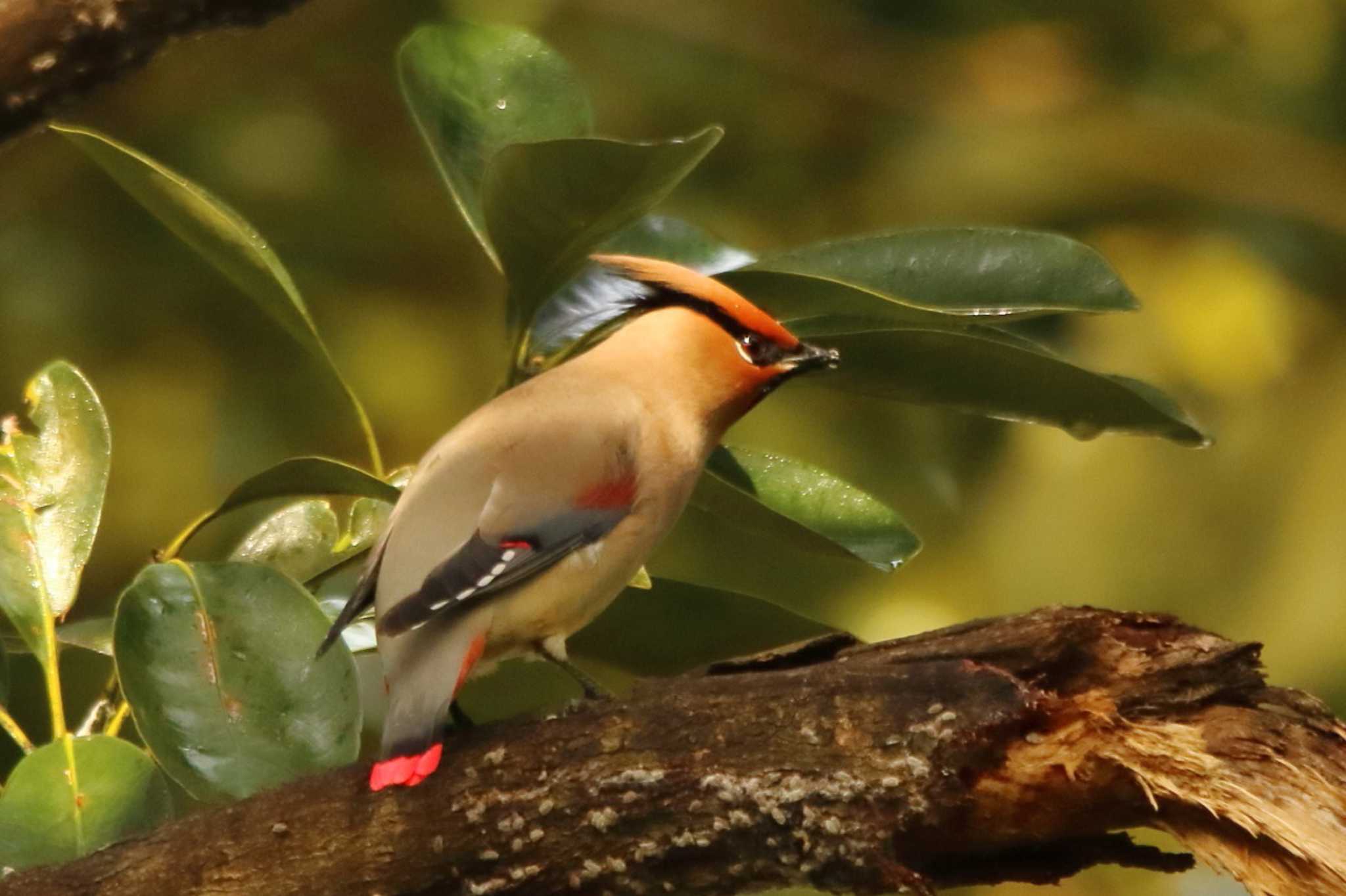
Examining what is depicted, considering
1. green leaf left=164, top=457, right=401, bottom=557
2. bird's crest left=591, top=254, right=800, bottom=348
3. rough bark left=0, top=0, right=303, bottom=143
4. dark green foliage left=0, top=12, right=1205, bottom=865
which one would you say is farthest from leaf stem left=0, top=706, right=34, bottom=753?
bird's crest left=591, top=254, right=800, bottom=348

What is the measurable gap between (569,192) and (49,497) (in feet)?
2.24

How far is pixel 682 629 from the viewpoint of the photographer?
7.39 feet

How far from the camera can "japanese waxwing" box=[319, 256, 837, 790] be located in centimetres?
195

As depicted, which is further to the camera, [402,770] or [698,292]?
[698,292]

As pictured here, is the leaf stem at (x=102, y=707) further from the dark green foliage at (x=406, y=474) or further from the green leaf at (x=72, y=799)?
the green leaf at (x=72, y=799)

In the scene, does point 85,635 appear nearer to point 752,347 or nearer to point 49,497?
point 49,497

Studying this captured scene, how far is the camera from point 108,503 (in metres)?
4.54

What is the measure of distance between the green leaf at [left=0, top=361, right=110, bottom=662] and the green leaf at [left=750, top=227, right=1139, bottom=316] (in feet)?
2.60

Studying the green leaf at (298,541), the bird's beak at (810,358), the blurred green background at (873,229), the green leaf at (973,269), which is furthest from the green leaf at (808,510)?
the blurred green background at (873,229)

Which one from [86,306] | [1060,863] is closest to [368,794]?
[1060,863]

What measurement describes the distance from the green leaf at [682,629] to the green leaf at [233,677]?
40cm

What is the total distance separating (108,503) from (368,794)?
2.89 metres

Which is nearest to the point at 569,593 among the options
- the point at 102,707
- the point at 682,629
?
the point at 682,629

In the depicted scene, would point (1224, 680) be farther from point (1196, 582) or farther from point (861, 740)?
point (1196, 582)
